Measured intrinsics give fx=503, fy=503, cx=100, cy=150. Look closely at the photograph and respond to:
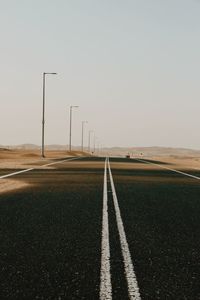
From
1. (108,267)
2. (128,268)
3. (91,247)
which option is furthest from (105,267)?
(91,247)

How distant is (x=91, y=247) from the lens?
721 cm

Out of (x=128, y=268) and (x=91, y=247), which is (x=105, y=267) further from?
(x=91, y=247)

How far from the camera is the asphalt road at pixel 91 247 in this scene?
527 centimetres

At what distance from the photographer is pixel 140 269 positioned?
6.02m

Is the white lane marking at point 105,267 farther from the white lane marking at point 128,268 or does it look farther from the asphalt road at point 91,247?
the white lane marking at point 128,268

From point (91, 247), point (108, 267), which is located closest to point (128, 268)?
point (108, 267)

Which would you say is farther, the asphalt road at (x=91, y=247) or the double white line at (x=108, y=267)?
the asphalt road at (x=91, y=247)

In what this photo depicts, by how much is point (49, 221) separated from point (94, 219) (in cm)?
87

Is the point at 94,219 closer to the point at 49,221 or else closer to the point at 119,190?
the point at 49,221

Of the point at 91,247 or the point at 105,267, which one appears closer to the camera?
the point at 105,267

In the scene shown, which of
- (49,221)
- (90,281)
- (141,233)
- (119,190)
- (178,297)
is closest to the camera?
(178,297)

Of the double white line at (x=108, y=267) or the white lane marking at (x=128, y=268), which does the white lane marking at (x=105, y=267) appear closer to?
the double white line at (x=108, y=267)

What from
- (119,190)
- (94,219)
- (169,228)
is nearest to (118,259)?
(169,228)

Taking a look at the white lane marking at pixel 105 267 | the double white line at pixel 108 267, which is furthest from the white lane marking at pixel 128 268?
the white lane marking at pixel 105 267
